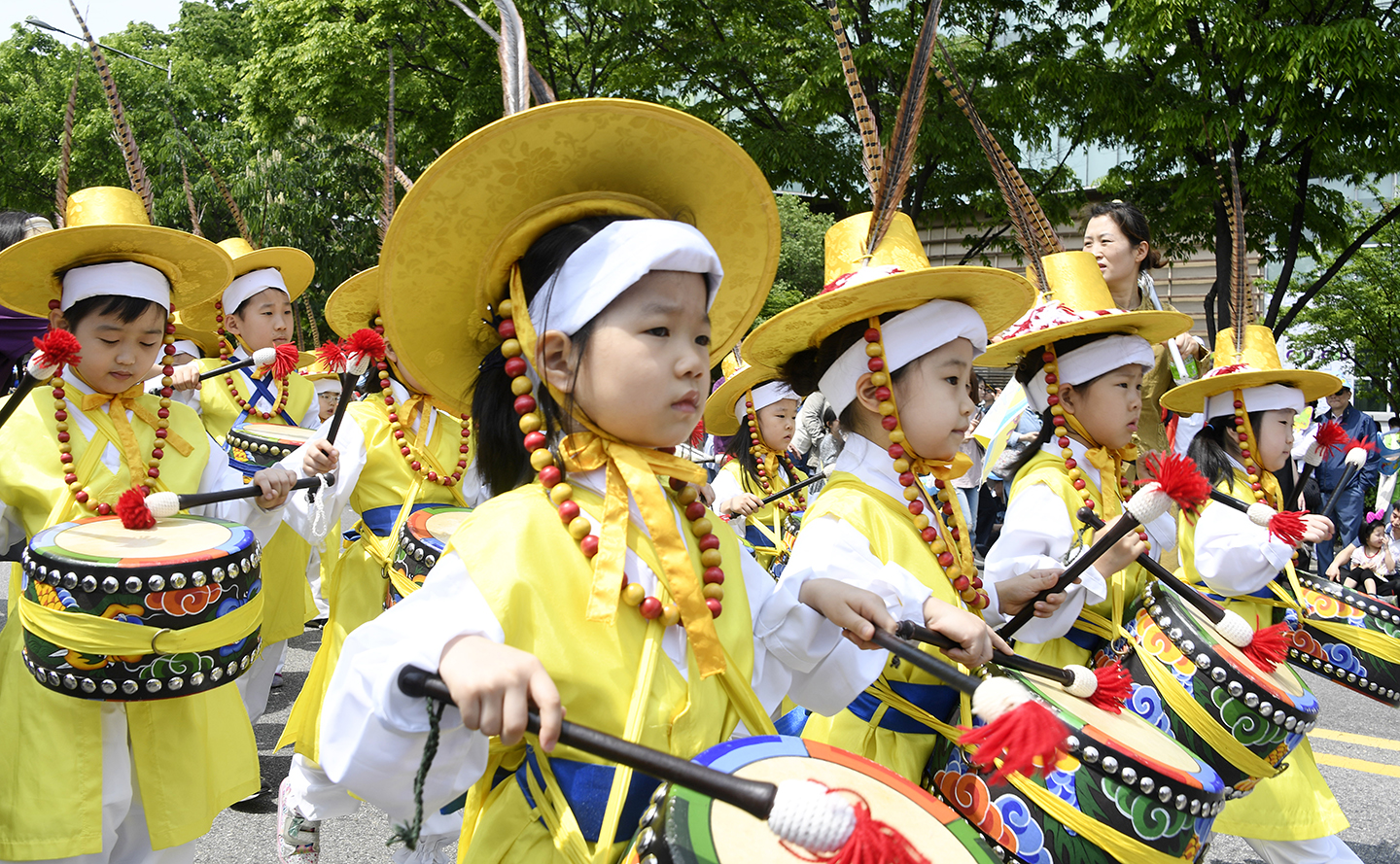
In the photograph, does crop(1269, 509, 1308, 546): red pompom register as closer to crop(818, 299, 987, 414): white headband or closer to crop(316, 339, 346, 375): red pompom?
crop(818, 299, 987, 414): white headband

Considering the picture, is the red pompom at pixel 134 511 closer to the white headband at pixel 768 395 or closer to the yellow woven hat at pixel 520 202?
the yellow woven hat at pixel 520 202

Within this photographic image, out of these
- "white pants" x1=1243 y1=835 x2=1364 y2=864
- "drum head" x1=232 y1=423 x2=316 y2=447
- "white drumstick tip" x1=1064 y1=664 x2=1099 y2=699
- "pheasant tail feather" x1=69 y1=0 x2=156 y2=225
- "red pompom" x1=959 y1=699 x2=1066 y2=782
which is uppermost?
"pheasant tail feather" x1=69 y1=0 x2=156 y2=225

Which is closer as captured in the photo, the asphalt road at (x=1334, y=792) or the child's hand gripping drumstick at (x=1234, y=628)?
the child's hand gripping drumstick at (x=1234, y=628)

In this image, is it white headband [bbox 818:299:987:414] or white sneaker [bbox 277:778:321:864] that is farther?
white sneaker [bbox 277:778:321:864]

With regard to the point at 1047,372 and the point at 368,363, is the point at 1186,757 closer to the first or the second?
the point at 1047,372

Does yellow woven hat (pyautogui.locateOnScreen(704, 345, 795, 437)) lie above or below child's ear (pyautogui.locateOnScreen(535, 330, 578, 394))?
below

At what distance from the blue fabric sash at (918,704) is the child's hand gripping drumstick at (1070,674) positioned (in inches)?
12.8

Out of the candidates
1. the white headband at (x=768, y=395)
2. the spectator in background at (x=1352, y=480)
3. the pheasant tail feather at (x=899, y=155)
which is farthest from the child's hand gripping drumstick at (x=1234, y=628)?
the spectator in background at (x=1352, y=480)

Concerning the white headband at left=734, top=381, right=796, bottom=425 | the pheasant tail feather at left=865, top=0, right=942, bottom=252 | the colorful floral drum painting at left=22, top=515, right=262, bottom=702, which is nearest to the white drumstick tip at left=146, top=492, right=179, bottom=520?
the colorful floral drum painting at left=22, top=515, right=262, bottom=702

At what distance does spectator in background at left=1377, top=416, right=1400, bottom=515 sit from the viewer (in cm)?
857

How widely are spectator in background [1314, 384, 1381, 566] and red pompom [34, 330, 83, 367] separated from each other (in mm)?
9757

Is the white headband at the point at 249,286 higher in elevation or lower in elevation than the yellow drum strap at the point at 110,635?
higher

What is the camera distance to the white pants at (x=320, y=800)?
3.26 metres

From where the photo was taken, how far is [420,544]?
3.28 metres
